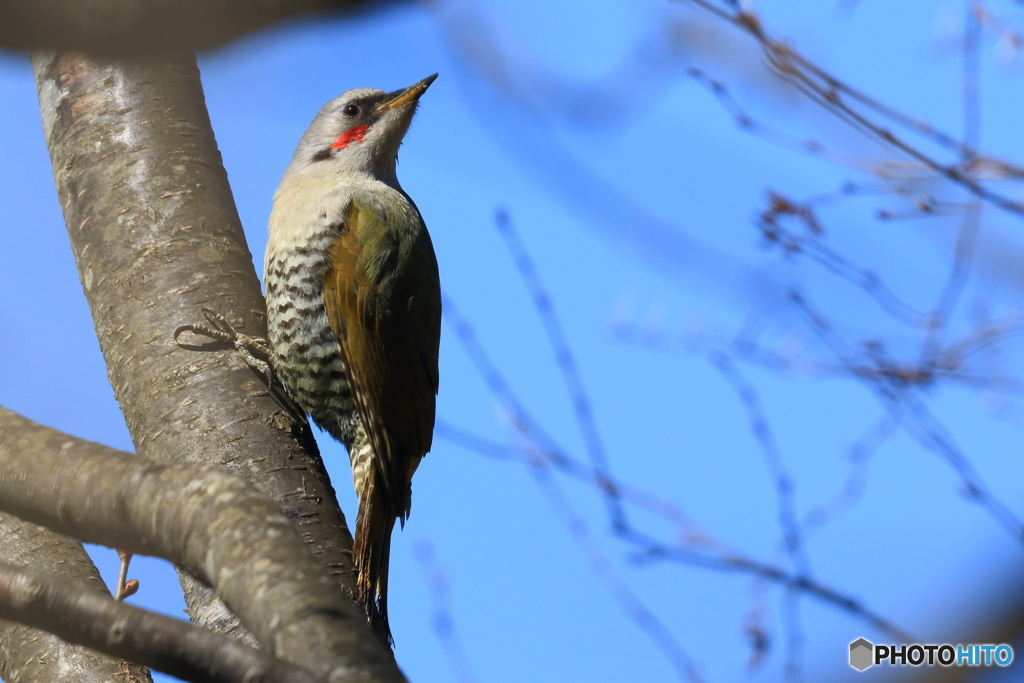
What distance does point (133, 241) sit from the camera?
3.25 meters

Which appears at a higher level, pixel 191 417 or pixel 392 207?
pixel 392 207

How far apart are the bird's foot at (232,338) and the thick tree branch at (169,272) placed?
1.5 inches

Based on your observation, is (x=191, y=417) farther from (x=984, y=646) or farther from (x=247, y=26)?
(x=984, y=646)

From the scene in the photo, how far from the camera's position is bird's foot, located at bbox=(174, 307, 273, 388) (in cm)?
311

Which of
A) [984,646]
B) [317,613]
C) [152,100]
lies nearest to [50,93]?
[152,100]

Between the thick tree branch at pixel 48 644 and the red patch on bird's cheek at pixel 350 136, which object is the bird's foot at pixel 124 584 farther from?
the red patch on bird's cheek at pixel 350 136

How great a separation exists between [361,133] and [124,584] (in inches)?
96.9

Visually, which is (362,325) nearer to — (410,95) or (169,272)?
(169,272)

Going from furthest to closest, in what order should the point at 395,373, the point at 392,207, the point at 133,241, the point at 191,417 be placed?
the point at 392,207
the point at 395,373
the point at 133,241
the point at 191,417

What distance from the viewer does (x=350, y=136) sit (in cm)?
468

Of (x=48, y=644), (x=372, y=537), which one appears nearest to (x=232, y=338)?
(x=372, y=537)

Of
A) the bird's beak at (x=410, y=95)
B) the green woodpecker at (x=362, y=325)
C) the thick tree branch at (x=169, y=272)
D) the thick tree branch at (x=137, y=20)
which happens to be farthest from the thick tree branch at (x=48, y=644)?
the bird's beak at (x=410, y=95)

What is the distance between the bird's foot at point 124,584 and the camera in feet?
9.68

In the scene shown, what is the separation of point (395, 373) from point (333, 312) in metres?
0.35
